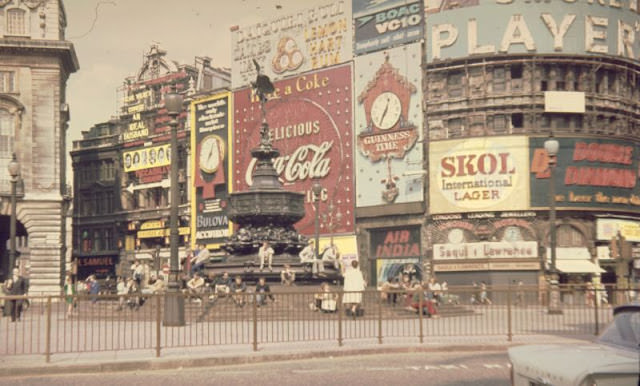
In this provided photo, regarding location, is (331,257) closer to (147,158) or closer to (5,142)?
(5,142)

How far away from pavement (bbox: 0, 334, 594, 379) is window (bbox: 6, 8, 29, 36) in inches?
1682

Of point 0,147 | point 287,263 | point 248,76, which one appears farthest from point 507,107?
point 0,147

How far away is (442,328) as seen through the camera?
18859 millimetres

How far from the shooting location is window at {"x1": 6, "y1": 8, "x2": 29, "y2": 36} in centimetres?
5397

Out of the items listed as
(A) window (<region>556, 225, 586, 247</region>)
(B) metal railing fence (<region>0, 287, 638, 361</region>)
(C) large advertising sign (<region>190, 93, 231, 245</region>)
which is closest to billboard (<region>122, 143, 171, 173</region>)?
(C) large advertising sign (<region>190, 93, 231, 245</region>)

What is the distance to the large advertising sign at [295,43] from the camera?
60375 millimetres

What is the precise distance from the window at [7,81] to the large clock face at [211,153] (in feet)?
62.4

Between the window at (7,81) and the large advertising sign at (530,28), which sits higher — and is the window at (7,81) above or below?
below

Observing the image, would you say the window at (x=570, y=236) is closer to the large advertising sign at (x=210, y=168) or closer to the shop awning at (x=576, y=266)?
the shop awning at (x=576, y=266)

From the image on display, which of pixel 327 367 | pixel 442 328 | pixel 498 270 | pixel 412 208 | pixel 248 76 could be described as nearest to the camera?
pixel 327 367

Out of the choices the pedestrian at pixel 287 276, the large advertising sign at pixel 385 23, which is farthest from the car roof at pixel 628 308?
the large advertising sign at pixel 385 23

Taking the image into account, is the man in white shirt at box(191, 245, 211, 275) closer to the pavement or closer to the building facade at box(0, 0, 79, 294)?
the pavement

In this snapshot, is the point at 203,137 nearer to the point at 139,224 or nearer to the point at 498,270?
the point at 139,224

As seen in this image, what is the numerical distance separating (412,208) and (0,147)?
25.8m
